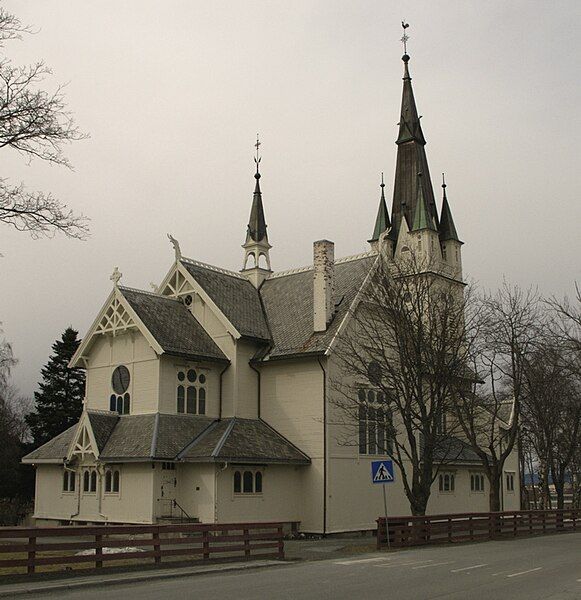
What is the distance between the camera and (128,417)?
1405 inches

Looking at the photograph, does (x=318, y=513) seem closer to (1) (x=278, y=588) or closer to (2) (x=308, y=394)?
(2) (x=308, y=394)

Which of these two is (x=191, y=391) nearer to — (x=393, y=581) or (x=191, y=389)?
(x=191, y=389)

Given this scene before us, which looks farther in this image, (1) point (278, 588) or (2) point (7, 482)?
(2) point (7, 482)

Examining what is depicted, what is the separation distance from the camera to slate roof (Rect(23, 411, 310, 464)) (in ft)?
107

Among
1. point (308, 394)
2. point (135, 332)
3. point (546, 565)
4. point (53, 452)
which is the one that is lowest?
point (546, 565)

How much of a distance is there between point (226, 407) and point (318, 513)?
21.2ft

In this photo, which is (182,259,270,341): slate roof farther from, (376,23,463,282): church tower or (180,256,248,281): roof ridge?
(376,23,463,282): church tower

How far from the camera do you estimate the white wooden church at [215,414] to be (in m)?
33.2

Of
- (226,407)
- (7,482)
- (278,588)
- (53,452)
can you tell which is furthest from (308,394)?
(7,482)

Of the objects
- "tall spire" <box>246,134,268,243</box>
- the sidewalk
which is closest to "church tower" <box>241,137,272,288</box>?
"tall spire" <box>246,134,268,243</box>

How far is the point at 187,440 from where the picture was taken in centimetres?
3412

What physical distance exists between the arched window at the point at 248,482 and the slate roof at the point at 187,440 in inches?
37.2

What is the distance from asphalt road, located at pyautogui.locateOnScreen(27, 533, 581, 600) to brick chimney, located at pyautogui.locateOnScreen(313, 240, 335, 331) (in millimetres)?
14504

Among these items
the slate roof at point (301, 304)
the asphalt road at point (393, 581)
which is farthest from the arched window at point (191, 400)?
the asphalt road at point (393, 581)
